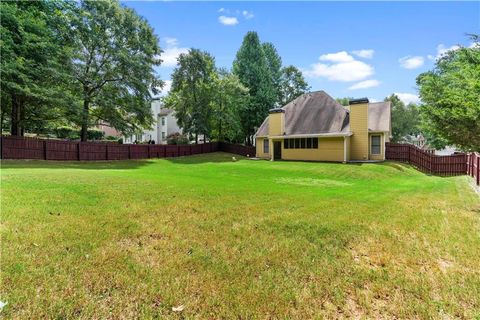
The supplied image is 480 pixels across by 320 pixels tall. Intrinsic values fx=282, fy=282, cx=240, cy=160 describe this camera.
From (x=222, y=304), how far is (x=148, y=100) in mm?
27960

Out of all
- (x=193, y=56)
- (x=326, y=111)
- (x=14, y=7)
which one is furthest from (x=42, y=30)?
(x=326, y=111)

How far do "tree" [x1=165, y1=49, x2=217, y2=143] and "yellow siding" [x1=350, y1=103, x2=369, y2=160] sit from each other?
1637cm

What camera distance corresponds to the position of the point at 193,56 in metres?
32.6

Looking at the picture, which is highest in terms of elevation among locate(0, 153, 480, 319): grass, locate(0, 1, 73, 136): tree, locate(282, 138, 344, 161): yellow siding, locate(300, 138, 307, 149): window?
locate(0, 1, 73, 136): tree

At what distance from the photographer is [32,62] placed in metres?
18.2

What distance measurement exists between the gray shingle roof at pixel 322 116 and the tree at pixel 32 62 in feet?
60.4

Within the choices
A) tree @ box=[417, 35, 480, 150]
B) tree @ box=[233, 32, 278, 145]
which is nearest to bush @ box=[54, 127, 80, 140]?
tree @ box=[233, 32, 278, 145]

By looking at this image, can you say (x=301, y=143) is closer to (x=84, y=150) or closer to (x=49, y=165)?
(x=84, y=150)

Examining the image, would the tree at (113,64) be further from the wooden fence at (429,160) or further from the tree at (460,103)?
the tree at (460,103)

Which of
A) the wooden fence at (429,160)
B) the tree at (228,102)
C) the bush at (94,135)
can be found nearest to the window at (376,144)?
the wooden fence at (429,160)

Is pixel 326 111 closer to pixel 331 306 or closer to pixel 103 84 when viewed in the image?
pixel 103 84

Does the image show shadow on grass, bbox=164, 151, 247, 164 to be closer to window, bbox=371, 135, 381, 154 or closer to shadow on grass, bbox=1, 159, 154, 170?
shadow on grass, bbox=1, 159, 154, 170

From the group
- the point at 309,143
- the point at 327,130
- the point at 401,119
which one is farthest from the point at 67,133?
the point at 401,119

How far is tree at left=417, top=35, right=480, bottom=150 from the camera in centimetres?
631
